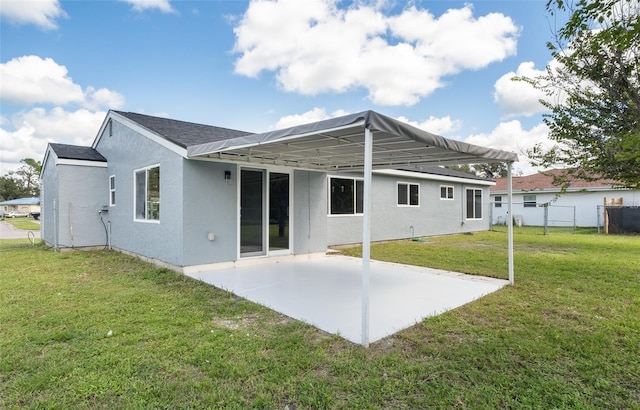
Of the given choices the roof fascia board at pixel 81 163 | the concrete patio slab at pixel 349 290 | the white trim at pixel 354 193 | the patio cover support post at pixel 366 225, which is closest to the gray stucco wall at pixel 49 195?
the roof fascia board at pixel 81 163

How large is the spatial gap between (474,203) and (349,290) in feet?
45.0

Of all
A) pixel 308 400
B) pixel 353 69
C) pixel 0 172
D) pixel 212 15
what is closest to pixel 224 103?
pixel 212 15

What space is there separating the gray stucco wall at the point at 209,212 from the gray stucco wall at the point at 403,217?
3.66 m

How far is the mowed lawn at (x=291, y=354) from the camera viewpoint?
8.12ft

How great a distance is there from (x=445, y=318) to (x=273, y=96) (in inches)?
512

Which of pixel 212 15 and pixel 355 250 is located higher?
pixel 212 15

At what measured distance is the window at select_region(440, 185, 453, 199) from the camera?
15062 mm

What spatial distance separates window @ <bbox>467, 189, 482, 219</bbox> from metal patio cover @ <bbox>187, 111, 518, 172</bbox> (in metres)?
10.5

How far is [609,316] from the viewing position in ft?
13.9

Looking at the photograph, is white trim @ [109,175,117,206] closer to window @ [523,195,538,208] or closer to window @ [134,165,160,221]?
window @ [134,165,160,221]

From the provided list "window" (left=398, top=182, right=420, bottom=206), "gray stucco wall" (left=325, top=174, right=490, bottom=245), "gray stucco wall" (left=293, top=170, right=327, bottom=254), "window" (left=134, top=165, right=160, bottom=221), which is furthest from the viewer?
"window" (left=398, top=182, right=420, bottom=206)

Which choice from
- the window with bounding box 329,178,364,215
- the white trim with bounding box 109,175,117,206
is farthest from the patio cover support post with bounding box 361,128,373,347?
the white trim with bounding box 109,175,117,206

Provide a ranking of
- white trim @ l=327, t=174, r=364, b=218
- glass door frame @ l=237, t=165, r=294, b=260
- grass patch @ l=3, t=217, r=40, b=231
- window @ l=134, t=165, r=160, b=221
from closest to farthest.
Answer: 1. glass door frame @ l=237, t=165, r=294, b=260
2. window @ l=134, t=165, r=160, b=221
3. white trim @ l=327, t=174, r=364, b=218
4. grass patch @ l=3, t=217, r=40, b=231

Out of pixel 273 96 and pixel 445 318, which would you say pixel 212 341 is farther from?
pixel 273 96
